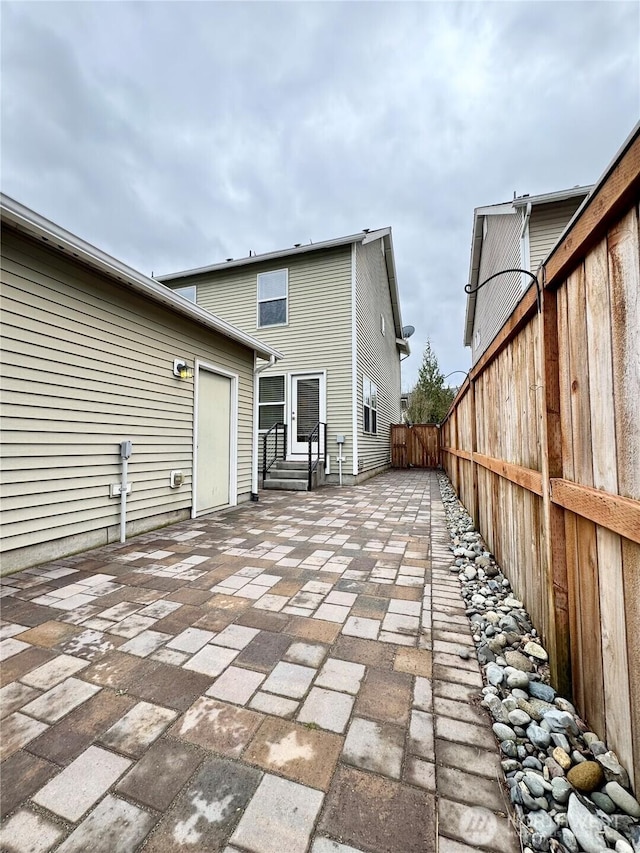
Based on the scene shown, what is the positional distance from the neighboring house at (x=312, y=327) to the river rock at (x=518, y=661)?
21.2ft

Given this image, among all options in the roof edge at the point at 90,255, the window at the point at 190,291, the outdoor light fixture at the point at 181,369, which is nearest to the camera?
the roof edge at the point at 90,255

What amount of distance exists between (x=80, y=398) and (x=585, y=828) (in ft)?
13.3

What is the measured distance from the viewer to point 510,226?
721cm

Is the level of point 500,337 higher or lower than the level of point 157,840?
higher

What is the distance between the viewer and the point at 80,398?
3410mm

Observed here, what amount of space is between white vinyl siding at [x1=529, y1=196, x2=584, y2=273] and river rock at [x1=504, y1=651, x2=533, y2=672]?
639 centimetres

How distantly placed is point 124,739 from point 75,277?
3.55 meters

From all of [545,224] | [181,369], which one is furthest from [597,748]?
[545,224]

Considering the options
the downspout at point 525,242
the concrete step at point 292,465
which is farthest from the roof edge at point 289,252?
the concrete step at point 292,465

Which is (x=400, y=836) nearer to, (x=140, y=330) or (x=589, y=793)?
(x=589, y=793)

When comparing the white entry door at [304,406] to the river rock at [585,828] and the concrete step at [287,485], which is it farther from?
the river rock at [585,828]

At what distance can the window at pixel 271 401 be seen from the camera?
29.0 ft

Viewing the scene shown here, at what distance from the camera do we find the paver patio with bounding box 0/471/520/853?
1.04m

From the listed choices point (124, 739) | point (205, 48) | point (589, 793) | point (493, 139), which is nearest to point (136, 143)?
point (205, 48)
